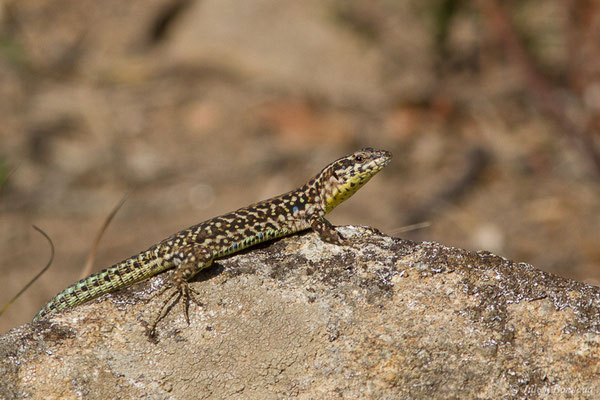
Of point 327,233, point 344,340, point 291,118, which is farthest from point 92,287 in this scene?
point 291,118

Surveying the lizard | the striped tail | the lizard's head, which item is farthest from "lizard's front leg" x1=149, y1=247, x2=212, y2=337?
the lizard's head

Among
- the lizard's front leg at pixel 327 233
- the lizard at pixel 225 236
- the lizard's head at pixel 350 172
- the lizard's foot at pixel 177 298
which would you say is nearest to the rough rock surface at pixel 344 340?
the lizard's foot at pixel 177 298

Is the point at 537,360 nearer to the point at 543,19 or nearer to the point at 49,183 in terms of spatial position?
the point at 49,183

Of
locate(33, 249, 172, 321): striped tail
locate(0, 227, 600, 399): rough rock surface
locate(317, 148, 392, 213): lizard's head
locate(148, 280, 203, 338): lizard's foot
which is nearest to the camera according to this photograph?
locate(0, 227, 600, 399): rough rock surface

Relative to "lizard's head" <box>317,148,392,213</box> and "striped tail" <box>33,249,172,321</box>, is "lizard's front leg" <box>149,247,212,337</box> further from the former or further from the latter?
"lizard's head" <box>317,148,392,213</box>

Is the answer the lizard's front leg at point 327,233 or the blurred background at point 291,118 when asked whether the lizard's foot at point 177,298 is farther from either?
the blurred background at point 291,118

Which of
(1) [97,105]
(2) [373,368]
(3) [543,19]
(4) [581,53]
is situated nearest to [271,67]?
(1) [97,105]

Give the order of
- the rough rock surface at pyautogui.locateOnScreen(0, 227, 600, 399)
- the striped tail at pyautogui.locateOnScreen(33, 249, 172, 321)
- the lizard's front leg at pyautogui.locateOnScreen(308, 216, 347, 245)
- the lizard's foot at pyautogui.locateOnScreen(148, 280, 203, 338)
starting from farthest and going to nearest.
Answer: the lizard's front leg at pyautogui.locateOnScreen(308, 216, 347, 245), the striped tail at pyautogui.locateOnScreen(33, 249, 172, 321), the lizard's foot at pyautogui.locateOnScreen(148, 280, 203, 338), the rough rock surface at pyautogui.locateOnScreen(0, 227, 600, 399)
